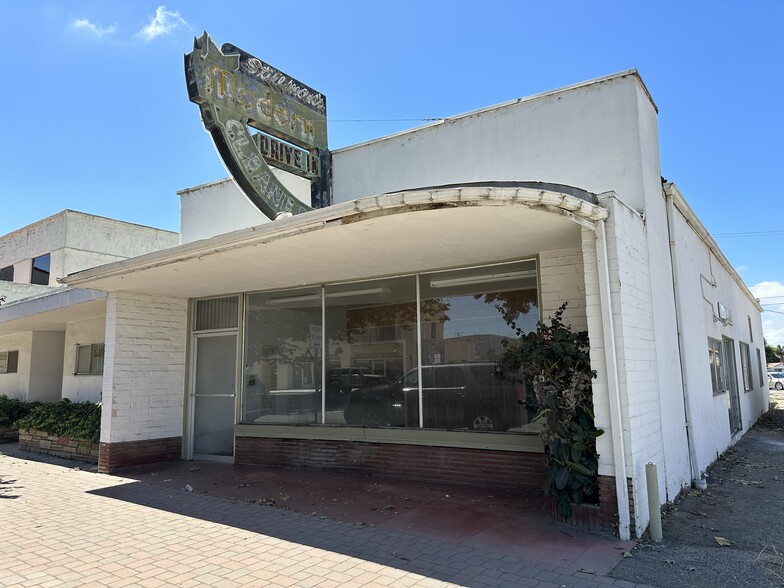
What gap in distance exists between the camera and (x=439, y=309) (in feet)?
25.6

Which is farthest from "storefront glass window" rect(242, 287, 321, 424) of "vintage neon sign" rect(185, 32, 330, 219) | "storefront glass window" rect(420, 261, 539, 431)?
"storefront glass window" rect(420, 261, 539, 431)

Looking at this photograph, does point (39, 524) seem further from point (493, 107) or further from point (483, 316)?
point (493, 107)

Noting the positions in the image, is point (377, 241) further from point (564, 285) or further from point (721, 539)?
point (721, 539)

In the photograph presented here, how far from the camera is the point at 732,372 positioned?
12.5 m

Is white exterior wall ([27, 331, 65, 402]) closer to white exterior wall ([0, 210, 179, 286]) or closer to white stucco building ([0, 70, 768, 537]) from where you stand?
white exterior wall ([0, 210, 179, 286])

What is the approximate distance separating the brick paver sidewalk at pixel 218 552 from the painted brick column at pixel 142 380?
2026 mm

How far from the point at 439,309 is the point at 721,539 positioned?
412cm

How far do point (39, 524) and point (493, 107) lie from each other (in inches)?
299

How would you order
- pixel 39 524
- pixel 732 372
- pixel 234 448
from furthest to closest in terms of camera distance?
pixel 732 372 → pixel 234 448 → pixel 39 524

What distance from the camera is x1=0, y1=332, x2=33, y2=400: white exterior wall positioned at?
14.7 metres

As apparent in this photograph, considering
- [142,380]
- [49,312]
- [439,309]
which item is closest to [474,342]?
[439,309]

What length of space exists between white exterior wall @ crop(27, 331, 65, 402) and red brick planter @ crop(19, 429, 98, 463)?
2908mm

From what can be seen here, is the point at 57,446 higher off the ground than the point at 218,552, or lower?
higher

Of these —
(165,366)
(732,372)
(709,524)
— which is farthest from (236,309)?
(732,372)
